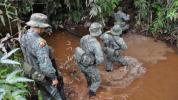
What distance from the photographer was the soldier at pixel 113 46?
7.35 m

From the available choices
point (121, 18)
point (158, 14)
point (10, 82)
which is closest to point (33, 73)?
point (10, 82)

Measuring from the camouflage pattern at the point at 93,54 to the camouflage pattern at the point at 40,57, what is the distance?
741 mm

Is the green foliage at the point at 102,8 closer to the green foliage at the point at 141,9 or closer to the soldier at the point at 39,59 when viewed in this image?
the green foliage at the point at 141,9

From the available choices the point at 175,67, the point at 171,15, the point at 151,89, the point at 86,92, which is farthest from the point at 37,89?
the point at 171,15

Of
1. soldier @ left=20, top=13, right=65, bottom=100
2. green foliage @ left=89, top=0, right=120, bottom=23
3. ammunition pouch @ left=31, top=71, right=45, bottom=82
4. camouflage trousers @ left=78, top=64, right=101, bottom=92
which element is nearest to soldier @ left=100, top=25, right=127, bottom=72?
camouflage trousers @ left=78, top=64, right=101, bottom=92

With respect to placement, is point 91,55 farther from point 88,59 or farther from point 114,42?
point 114,42

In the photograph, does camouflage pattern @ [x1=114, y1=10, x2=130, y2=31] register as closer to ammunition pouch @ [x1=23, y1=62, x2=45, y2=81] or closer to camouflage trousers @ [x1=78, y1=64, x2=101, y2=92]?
camouflage trousers @ [x1=78, y1=64, x2=101, y2=92]

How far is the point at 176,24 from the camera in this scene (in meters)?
8.92

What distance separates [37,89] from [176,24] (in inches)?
161

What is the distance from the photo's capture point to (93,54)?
6.67 meters

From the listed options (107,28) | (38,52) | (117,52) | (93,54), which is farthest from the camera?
(107,28)

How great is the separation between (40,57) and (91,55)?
1158 mm

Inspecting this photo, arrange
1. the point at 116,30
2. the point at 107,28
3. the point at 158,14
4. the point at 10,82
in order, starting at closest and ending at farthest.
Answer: the point at 10,82 → the point at 116,30 → the point at 158,14 → the point at 107,28

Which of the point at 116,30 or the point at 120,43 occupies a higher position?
the point at 116,30
